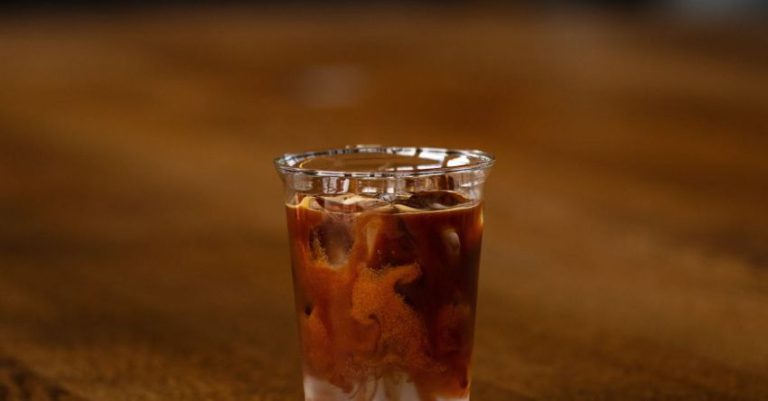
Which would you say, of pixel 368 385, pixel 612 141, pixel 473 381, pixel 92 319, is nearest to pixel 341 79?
pixel 612 141

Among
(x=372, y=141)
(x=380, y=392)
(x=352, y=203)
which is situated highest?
(x=352, y=203)

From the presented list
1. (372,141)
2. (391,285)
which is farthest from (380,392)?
(372,141)

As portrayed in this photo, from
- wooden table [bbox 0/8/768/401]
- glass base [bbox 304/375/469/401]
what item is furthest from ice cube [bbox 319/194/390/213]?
wooden table [bbox 0/8/768/401]

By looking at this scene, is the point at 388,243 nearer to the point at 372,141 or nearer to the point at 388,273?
the point at 388,273

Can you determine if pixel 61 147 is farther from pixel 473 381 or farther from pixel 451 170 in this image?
pixel 451 170

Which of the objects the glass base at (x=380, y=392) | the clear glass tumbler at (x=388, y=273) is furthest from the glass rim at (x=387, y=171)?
the glass base at (x=380, y=392)

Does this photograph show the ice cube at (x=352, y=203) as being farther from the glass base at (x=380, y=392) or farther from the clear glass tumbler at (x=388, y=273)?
the glass base at (x=380, y=392)

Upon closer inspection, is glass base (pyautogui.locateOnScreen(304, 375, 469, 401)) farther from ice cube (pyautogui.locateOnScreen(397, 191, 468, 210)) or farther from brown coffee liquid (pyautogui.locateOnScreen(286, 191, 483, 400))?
ice cube (pyautogui.locateOnScreen(397, 191, 468, 210))

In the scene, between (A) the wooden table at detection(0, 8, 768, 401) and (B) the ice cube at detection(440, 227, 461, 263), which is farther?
(A) the wooden table at detection(0, 8, 768, 401)
